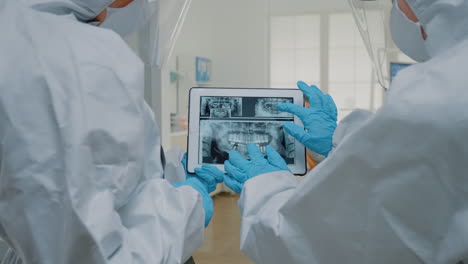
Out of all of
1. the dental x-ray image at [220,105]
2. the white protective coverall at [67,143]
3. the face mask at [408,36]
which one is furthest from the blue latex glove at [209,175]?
the face mask at [408,36]

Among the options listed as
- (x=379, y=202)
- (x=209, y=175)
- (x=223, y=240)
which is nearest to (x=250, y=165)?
(x=209, y=175)

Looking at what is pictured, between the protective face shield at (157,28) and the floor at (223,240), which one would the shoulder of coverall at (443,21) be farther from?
the floor at (223,240)

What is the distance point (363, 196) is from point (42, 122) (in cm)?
46

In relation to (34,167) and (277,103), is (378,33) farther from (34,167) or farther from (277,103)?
(34,167)

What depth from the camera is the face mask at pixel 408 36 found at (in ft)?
2.81

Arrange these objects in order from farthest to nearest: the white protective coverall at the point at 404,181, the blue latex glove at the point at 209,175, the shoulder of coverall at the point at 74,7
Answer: the blue latex glove at the point at 209,175 < the shoulder of coverall at the point at 74,7 < the white protective coverall at the point at 404,181

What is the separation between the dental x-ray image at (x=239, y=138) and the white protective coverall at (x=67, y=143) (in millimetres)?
406

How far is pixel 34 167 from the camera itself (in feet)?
1.81

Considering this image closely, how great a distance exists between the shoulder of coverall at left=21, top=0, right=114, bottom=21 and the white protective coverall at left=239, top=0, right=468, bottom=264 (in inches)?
20.3

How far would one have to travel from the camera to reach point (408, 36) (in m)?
0.89

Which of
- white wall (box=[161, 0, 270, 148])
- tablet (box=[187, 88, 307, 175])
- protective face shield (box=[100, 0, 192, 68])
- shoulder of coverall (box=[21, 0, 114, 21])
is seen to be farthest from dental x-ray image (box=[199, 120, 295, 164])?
white wall (box=[161, 0, 270, 148])

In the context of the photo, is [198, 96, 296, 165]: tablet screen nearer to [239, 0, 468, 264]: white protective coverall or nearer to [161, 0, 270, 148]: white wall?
[239, 0, 468, 264]: white protective coverall

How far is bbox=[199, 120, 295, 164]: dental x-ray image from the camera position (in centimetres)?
105

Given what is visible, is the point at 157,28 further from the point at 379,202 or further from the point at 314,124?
the point at 379,202
